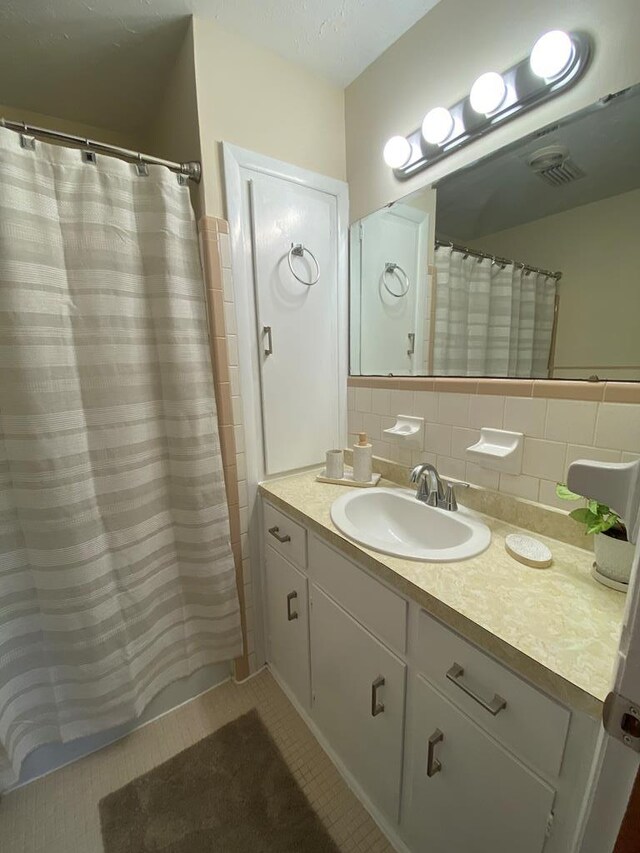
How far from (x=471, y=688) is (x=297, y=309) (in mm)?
1232

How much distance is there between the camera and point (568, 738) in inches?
20.8

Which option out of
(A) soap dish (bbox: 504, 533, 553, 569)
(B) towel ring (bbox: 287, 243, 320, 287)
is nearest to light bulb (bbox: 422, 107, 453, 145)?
(B) towel ring (bbox: 287, 243, 320, 287)

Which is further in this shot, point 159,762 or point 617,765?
point 159,762

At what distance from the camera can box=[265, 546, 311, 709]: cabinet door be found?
3.90ft

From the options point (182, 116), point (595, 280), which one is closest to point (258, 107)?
point (182, 116)

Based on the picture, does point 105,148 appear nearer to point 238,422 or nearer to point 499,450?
point 238,422

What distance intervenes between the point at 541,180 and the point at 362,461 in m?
0.96

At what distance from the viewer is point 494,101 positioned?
0.91m

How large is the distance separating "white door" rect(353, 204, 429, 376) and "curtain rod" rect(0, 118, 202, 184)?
64cm

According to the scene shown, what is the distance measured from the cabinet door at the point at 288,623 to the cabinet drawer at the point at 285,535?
0.04 meters

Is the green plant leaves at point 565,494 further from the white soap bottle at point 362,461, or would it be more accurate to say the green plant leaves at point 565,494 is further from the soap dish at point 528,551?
the white soap bottle at point 362,461

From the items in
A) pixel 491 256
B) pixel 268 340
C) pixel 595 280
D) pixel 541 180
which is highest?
pixel 541 180

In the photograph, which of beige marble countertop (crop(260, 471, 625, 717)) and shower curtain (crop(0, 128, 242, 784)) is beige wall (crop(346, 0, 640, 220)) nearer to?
shower curtain (crop(0, 128, 242, 784))

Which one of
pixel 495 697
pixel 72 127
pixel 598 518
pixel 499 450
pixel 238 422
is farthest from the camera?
pixel 72 127
